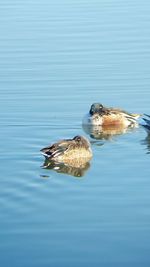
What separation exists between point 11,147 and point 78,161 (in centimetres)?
89

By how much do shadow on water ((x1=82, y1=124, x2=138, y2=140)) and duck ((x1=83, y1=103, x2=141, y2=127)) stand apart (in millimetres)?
70

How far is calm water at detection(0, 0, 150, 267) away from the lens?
8.41 m

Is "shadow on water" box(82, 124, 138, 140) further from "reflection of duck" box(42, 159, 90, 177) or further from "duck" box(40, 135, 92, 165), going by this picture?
"reflection of duck" box(42, 159, 90, 177)

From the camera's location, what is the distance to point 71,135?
13.0 metres

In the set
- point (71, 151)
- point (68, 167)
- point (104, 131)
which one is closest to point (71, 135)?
point (104, 131)

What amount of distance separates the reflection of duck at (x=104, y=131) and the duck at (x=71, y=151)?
1341mm

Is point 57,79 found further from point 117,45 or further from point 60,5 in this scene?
point 60,5

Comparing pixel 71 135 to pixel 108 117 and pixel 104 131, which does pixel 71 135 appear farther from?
pixel 108 117

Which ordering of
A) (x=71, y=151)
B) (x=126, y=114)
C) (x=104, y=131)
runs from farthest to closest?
(x=104, y=131) → (x=126, y=114) → (x=71, y=151)

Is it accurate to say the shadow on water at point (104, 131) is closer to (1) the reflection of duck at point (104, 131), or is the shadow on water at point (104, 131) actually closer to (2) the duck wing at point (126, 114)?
(1) the reflection of duck at point (104, 131)

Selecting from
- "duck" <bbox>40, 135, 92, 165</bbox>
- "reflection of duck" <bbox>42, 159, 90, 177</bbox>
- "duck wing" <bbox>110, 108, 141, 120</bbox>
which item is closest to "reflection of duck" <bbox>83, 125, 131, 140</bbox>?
"duck wing" <bbox>110, 108, 141, 120</bbox>

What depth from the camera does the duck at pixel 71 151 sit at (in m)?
11.5

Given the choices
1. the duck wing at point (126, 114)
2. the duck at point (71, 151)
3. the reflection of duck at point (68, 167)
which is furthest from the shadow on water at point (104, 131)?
the reflection of duck at point (68, 167)

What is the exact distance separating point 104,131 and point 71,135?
100cm
